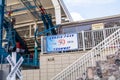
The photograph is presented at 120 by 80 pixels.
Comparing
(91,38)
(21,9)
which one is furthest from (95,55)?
(21,9)

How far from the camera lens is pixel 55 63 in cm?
1256

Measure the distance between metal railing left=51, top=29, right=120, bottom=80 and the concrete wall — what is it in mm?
1335

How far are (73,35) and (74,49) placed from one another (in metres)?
0.78

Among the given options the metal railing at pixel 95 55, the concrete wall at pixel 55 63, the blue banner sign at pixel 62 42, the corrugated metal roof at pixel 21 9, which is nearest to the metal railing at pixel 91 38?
the blue banner sign at pixel 62 42

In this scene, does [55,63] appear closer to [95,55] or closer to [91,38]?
[91,38]

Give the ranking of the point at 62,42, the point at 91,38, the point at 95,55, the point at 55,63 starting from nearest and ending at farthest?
the point at 95,55 → the point at 55,63 → the point at 91,38 → the point at 62,42

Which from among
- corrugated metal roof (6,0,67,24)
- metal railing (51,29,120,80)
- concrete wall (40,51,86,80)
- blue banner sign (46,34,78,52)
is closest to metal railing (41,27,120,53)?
blue banner sign (46,34,78,52)

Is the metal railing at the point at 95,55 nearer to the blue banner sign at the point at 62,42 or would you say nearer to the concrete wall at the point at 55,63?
the concrete wall at the point at 55,63

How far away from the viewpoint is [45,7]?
73.2ft

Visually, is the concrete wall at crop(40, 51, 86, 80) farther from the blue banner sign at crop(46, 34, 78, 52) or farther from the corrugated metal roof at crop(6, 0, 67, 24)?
the corrugated metal roof at crop(6, 0, 67, 24)

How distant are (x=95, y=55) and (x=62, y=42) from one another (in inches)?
123

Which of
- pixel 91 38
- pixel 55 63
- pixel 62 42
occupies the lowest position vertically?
pixel 55 63

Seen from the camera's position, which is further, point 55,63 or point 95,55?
point 55,63

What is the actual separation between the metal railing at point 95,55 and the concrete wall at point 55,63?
134 cm
